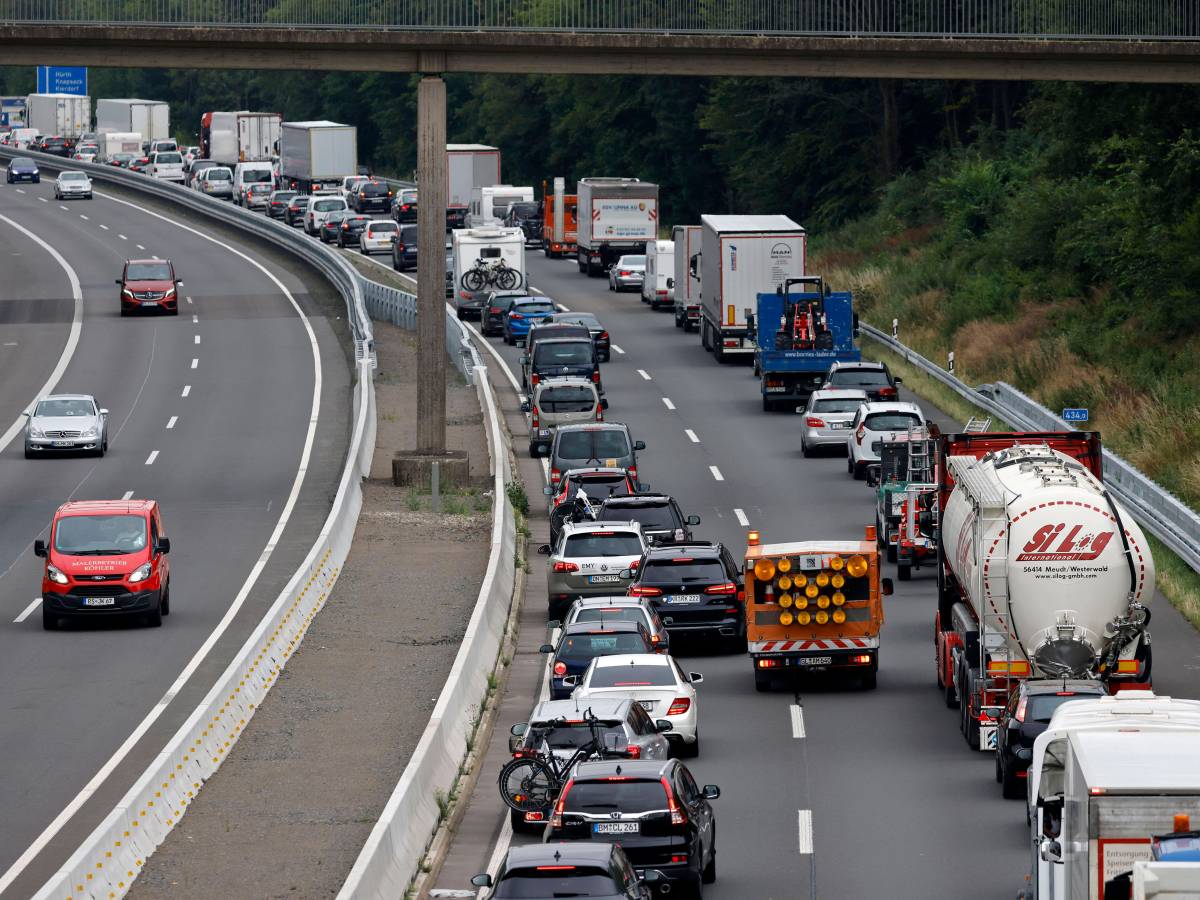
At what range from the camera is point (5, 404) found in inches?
2299

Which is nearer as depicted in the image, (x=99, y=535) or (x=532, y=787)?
(x=532, y=787)

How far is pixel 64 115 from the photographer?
149 m

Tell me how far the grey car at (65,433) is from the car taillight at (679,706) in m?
28.2

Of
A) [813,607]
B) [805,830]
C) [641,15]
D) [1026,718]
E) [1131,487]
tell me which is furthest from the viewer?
[641,15]

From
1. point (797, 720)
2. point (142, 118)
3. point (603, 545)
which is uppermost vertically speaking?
point (142, 118)

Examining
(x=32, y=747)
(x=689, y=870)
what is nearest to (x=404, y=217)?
(x=32, y=747)

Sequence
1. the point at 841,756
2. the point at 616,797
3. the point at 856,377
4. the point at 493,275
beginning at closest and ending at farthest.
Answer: the point at 616,797 → the point at 841,756 → the point at 856,377 → the point at 493,275

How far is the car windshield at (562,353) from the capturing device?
55906 millimetres

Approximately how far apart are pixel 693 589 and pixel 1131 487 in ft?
39.4

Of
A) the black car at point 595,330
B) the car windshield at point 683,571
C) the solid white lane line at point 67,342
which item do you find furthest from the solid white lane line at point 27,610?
the black car at point 595,330

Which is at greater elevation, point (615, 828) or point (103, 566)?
point (103, 566)

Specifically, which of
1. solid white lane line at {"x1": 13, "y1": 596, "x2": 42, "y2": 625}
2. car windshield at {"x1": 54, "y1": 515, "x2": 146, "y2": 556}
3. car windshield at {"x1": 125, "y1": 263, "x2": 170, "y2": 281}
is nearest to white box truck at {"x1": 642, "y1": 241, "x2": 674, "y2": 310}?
car windshield at {"x1": 125, "y1": 263, "x2": 170, "y2": 281}

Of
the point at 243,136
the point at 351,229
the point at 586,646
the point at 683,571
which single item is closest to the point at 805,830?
the point at 586,646

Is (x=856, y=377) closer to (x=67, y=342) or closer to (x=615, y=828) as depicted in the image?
(x=67, y=342)
